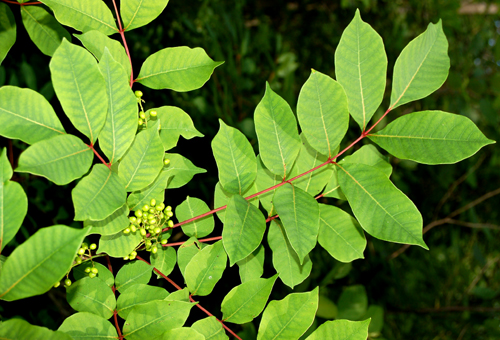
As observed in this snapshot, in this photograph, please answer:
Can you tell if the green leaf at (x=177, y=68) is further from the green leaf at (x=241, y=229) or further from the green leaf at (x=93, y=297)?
the green leaf at (x=93, y=297)

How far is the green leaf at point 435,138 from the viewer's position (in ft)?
2.17

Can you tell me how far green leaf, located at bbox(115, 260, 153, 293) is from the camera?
0.74 metres

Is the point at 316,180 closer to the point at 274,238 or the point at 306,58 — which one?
the point at 274,238

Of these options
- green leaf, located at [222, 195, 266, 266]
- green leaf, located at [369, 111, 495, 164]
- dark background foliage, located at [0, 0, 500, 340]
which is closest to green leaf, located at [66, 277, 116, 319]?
green leaf, located at [222, 195, 266, 266]

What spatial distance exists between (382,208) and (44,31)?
2.61 feet

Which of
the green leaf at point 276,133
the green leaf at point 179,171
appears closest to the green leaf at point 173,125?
the green leaf at point 179,171

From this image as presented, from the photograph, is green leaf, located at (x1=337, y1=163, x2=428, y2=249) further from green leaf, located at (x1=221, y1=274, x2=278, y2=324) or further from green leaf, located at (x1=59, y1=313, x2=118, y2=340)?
green leaf, located at (x1=59, y1=313, x2=118, y2=340)

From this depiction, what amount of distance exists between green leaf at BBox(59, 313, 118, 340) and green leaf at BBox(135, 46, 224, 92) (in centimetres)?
42

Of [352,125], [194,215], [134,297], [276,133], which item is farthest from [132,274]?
[352,125]

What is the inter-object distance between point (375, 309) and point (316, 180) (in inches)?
40.2

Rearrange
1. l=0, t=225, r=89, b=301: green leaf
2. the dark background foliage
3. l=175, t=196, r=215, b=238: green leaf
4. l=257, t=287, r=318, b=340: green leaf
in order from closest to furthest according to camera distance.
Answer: l=0, t=225, r=89, b=301: green leaf
l=257, t=287, r=318, b=340: green leaf
l=175, t=196, r=215, b=238: green leaf
the dark background foliage

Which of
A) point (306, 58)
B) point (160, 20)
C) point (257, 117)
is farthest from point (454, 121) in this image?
point (306, 58)

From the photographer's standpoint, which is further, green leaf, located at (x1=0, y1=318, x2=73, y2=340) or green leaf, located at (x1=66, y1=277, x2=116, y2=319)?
green leaf, located at (x1=66, y1=277, x2=116, y2=319)

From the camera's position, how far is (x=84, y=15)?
71 cm
